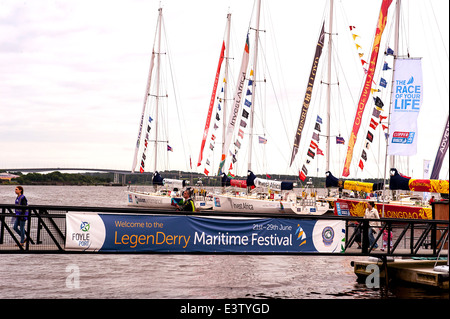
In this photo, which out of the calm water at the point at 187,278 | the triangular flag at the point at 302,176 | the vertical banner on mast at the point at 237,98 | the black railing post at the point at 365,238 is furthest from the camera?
the vertical banner on mast at the point at 237,98

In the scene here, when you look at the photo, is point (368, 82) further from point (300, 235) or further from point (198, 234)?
point (198, 234)

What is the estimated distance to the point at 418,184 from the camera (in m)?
24.5

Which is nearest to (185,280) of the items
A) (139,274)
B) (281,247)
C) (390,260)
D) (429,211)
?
(139,274)

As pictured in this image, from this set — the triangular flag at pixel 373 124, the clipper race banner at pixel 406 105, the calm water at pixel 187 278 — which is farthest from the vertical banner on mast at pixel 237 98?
the clipper race banner at pixel 406 105

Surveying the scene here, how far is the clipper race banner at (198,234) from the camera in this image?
15664mm

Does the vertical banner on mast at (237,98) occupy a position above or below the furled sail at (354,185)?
above

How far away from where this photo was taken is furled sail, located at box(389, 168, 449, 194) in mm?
23297

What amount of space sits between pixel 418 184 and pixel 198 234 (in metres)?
12.8

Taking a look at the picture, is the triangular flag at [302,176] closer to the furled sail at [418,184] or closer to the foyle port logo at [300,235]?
the furled sail at [418,184]

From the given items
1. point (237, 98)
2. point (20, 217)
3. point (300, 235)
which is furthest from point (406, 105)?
point (237, 98)

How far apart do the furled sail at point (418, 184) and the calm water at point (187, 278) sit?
14.6ft

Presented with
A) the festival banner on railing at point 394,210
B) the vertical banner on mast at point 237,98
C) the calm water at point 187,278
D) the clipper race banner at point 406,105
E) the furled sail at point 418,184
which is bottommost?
the calm water at point 187,278
